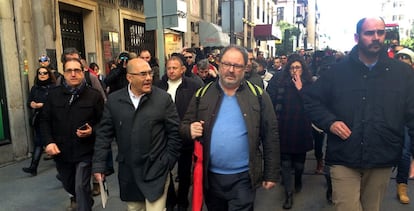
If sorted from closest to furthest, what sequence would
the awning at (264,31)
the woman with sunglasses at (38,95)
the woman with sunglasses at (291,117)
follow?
the woman with sunglasses at (291,117)
the woman with sunglasses at (38,95)
the awning at (264,31)

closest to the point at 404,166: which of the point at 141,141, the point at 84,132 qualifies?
the point at 141,141

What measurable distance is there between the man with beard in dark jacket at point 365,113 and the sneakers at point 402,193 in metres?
1.91

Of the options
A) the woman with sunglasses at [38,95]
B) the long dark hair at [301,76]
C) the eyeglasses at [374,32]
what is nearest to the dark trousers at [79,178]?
the woman with sunglasses at [38,95]

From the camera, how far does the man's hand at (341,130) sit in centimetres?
282

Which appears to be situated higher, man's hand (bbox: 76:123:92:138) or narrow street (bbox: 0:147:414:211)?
man's hand (bbox: 76:123:92:138)

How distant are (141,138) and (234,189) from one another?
87cm

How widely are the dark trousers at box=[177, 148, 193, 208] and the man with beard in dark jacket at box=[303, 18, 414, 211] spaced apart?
1805mm

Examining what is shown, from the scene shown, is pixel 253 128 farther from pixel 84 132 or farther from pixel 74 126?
pixel 74 126

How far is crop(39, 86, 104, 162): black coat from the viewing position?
3650 millimetres

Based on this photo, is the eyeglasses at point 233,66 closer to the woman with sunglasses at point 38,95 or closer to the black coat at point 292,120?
the black coat at point 292,120

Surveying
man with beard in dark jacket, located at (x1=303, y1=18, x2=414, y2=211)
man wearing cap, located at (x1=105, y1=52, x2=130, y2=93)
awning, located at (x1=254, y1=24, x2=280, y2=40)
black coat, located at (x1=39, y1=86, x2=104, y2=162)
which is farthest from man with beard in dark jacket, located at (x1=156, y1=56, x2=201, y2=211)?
awning, located at (x1=254, y1=24, x2=280, y2=40)

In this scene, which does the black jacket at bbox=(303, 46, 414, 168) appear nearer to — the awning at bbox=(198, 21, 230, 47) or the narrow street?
the narrow street

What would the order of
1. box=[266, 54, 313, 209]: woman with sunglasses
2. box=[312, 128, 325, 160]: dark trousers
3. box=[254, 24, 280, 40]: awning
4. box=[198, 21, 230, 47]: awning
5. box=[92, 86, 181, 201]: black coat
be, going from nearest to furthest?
box=[92, 86, 181, 201]: black coat < box=[266, 54, 313, 209]: woman with sunglasses < box=[312, 128, 325, 160]: dark trousers < box=[198, 21, 230, 47]: awning < box=[254, 24, 280, 40]: awning

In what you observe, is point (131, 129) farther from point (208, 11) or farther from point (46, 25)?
point (208, 11)
